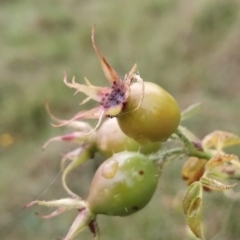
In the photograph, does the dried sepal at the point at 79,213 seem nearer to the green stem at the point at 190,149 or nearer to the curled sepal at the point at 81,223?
the curled sepal at the point at 81,223

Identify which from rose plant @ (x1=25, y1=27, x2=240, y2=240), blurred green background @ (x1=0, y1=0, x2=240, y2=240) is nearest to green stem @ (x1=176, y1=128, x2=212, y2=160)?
rose plant @ (x1=25, y1=27, x2=240, y2=240)

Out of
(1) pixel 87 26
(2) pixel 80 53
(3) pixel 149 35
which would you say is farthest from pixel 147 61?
(1) pixel 87 26

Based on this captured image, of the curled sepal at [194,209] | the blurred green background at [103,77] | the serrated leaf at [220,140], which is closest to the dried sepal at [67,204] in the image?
the curled sepal at [194,209]

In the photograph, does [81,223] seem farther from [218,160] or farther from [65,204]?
[218,160]

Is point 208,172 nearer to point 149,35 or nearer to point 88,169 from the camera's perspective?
point 88,169

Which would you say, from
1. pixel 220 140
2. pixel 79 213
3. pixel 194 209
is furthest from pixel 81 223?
pixel 220 140

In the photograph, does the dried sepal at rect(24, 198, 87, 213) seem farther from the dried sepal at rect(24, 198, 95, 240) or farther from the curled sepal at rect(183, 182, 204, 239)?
the curled sepal at rect(183, 182, 204, 239)
